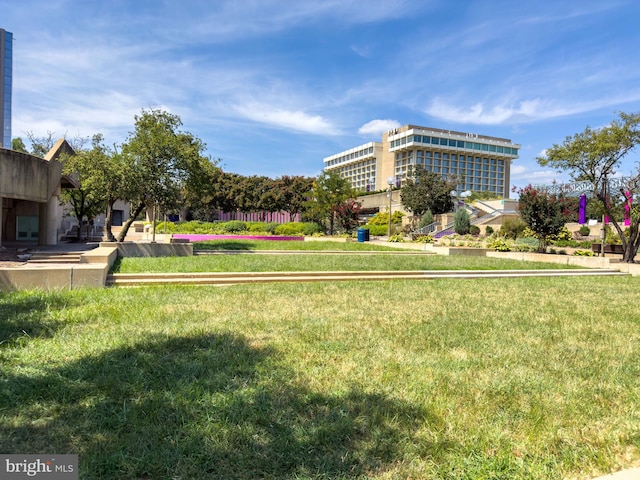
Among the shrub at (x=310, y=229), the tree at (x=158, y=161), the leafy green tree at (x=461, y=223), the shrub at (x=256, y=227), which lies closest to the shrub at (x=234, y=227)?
the shrub at (x=256, y=227)

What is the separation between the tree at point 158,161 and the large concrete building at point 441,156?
332ft

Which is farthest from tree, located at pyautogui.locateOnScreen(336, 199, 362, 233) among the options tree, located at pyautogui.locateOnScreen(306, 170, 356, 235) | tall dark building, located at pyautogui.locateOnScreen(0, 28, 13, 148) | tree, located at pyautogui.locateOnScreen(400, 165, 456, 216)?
tall dark building, located at pyautogui.locateOnScreen(0, 28, 13, 148)

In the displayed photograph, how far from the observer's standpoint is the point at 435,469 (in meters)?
2.57

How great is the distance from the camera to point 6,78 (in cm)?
9494

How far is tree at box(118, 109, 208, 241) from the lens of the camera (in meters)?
14.9

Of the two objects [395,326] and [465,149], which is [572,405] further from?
[465,149]

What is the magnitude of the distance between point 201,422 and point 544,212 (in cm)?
2088

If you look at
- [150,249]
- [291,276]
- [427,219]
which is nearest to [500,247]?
[291,276]

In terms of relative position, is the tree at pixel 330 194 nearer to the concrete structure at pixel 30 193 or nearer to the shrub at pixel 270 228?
the shrub at pixel 270 228

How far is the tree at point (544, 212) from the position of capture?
64.6 feet

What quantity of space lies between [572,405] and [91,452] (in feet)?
12.5

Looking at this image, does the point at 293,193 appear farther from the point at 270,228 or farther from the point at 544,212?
the point at 544,212

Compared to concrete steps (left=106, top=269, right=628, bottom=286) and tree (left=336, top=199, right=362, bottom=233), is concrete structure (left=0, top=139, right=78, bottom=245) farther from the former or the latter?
tree (left=336, top=199, right=362, bottom=233)

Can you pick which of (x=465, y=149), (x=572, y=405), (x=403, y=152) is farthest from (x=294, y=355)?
(x=465, y=149)
